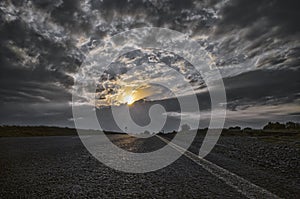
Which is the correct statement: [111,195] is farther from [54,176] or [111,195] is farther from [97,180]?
[54,176]

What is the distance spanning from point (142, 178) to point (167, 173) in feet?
2.78

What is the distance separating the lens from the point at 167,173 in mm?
5660

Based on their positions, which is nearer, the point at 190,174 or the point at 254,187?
the point at 254,187

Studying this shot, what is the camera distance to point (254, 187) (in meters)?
4.33

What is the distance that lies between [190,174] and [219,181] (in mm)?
902

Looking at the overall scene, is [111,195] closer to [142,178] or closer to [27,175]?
[142,178]

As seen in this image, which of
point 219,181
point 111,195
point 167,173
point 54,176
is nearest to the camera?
point 111,195

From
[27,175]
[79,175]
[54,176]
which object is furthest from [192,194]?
[27,175]

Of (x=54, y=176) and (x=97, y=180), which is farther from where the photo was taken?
(x=54, y=176)

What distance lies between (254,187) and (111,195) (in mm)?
2419

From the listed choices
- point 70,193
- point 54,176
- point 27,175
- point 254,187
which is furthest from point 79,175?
point 254,187

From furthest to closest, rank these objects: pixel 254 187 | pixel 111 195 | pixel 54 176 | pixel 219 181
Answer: pixel 54 176, pixel 219 181, pixel 254 187, pixel 111 195

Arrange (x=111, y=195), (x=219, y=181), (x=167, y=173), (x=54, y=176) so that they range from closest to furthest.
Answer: (x=111, y=195) < (x=219, y=181) < (x=54, y=176) < (x=167, y=173)

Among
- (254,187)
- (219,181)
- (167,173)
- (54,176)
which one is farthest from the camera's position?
(167,173)
